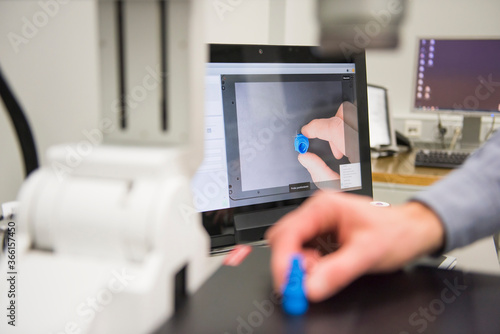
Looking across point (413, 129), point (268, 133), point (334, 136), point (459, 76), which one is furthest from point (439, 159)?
point (268, 133)

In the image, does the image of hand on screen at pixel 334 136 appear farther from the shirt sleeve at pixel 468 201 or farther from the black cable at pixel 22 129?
the black cable at pixel 22 129

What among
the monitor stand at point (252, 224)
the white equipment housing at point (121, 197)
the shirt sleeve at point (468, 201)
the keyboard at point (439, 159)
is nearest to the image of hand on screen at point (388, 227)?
the shirt sleeve at point (468, 201)

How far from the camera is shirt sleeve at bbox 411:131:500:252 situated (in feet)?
1.32

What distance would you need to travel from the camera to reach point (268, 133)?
0.68 m

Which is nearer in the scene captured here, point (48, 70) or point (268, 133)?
point (48, 70)

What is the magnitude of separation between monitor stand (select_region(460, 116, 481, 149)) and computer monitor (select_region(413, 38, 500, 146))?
0.09 m

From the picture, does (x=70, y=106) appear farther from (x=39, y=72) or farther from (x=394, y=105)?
(x=394, y=105)

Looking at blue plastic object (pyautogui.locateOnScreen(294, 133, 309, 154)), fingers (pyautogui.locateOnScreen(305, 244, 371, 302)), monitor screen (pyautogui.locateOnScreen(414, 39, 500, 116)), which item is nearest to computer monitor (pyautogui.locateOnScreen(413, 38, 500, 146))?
monitor screen (pyautogui.locateOnScreen(414, 39, 500, 116))

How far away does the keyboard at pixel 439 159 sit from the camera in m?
1.53

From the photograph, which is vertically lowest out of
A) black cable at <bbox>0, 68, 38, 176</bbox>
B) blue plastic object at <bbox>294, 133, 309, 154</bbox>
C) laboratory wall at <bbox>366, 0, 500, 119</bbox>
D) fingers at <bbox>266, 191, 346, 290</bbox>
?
fingers at <bbox>266, 191, 346, 290</bbox>

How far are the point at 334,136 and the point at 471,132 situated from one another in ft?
5.05

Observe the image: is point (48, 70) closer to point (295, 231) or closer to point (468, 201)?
point (295, 231)

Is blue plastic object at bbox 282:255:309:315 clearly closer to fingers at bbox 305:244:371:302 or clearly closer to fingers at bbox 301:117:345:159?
fingers at bbox 305:244:371:302

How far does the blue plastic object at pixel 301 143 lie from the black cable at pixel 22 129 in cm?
42
